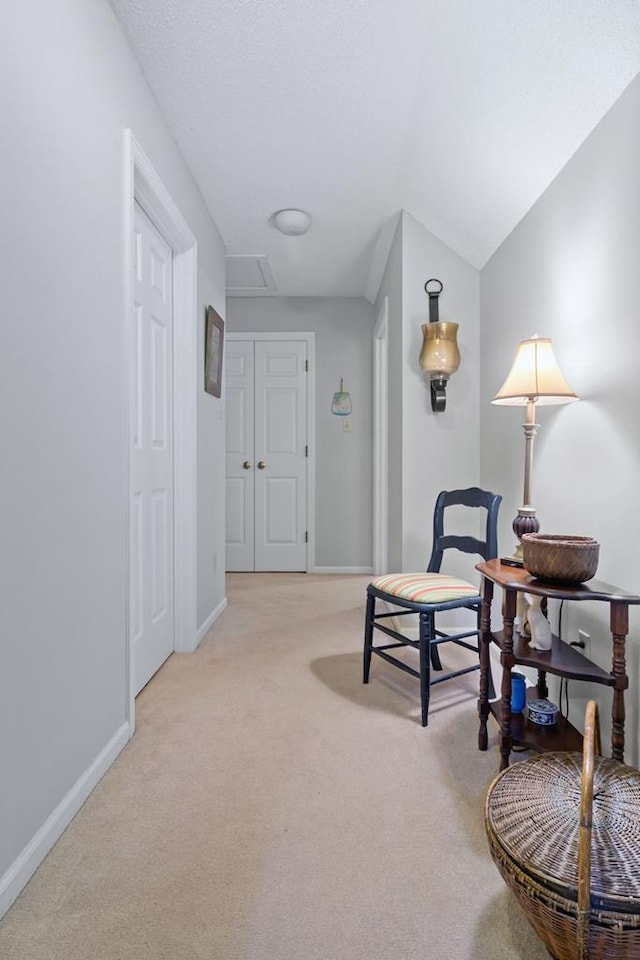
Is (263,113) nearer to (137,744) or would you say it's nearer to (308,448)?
(137,744)

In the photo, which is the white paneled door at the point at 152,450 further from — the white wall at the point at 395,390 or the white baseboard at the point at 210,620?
the white wall at the point at 395,390

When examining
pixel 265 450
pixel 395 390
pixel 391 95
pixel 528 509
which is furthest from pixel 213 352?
pixel 528 509

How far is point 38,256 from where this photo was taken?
1229 millimetres

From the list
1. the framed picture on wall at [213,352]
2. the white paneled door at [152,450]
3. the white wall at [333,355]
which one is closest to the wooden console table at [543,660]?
the white paneled door at [152,450]

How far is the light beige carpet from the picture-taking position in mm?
1026

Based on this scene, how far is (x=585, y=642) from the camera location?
1673 millimetres

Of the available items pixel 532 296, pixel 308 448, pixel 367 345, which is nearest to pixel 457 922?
pixel 532 296

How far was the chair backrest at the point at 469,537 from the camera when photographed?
2115 mm

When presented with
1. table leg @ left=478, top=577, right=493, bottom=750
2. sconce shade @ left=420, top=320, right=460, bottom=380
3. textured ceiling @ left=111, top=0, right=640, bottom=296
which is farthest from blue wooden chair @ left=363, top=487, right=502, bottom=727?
textured ceiling @ left=111, top=0, right=640, bottom=296

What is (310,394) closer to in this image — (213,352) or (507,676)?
(213,352)

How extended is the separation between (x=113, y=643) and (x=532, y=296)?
205 cm

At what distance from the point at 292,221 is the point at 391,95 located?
1103 millimetres

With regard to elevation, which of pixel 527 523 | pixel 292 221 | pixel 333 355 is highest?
pixel 292 221

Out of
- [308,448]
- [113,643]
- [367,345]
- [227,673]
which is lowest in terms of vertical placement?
[227,673]
